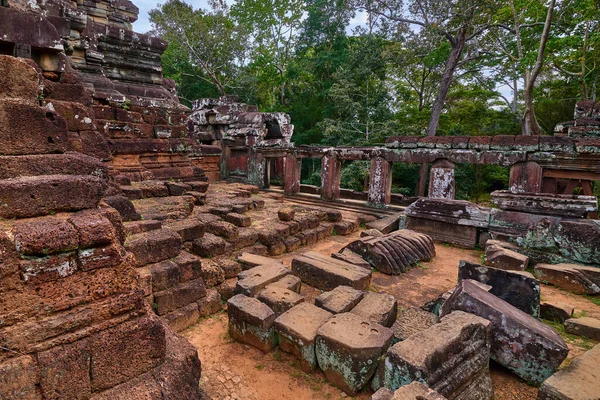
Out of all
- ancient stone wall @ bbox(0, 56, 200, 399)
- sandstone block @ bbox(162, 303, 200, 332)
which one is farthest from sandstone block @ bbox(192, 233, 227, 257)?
ancient stone wall @ bbox(0, 56, 200, 399)

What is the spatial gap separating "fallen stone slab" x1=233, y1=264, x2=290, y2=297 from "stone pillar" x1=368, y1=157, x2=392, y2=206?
15.3 feet

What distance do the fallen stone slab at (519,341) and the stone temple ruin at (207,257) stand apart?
0.04ft

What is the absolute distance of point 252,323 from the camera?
9.63 ft

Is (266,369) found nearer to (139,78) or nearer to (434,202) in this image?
(434,202)

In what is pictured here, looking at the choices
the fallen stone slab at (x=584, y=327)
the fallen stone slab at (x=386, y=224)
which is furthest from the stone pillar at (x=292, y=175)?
the fallen stone slab at (x=584, y=327)

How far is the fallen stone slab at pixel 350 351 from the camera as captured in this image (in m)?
2.36

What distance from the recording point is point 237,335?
308 centimetres

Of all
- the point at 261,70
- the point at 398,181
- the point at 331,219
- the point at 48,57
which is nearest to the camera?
the point at 48,57

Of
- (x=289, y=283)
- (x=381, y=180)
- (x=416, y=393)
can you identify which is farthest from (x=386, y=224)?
(x=416, y=393)

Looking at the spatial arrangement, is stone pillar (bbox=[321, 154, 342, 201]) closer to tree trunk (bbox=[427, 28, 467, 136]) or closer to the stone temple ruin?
the stone temple ruin

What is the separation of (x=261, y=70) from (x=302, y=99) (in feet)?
17.0

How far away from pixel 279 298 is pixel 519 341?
2.13 metres

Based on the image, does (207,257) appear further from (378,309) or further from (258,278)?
(378,309)

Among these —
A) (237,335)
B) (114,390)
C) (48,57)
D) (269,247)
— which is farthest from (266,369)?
(48,57)
